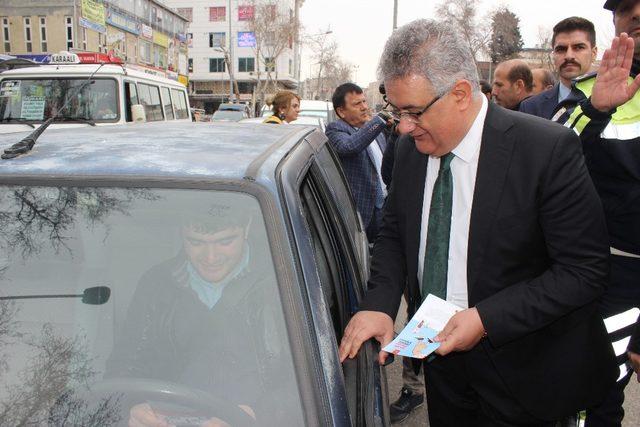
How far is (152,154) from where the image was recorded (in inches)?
62.9

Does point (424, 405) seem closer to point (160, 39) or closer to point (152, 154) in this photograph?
point (152, 154)

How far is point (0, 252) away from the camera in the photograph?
4.70ft

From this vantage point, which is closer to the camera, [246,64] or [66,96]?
[66,96]

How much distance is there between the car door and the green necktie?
30 cm

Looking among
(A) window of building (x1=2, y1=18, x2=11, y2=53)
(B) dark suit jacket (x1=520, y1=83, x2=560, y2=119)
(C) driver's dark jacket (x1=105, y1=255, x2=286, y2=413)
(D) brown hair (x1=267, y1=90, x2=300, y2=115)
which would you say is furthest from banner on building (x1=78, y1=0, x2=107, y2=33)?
(C) driver's dark jacket (x1=105, y1=255, x2=286, y2=413)

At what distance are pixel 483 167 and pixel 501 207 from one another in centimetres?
13

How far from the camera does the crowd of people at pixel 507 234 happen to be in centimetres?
158

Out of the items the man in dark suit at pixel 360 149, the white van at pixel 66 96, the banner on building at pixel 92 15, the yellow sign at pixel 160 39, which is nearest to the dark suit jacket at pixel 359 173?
the man in dark suit at pixel 360 149

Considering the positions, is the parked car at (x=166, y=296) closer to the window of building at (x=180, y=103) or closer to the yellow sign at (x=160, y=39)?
the window of building at (x=180, y=103)

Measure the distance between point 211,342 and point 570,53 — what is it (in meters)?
3.57

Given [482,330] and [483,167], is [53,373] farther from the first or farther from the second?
[483,167]

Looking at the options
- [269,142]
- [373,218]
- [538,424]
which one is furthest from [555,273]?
[373,218]

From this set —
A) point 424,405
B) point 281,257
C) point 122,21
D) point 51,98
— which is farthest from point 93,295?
point 122,21

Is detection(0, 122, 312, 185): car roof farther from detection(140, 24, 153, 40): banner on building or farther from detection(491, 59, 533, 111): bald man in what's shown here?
detection(140, 24, 153, 40): banner on building
